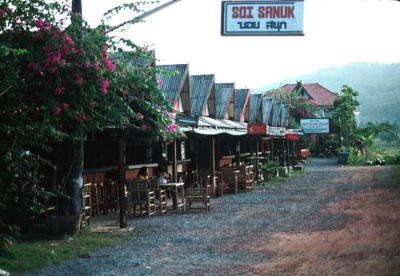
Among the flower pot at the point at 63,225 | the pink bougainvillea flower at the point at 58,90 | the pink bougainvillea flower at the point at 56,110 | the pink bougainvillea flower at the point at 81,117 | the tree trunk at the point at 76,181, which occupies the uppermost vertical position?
the pink bougainvillea flower at the point at 58,90

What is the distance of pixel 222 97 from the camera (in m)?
28.3

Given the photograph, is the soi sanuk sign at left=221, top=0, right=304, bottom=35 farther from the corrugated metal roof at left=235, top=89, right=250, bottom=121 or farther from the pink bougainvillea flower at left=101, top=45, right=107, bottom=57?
the corrugated metal roof at left=235, top=89, right=250, bottom=121

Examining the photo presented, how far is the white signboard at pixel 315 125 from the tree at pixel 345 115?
181 centimetres

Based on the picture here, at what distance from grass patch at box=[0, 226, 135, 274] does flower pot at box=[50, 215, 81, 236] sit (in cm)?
16

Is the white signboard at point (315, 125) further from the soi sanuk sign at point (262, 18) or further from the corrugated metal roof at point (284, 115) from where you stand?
the soi sanuk sign at point (262, 18)

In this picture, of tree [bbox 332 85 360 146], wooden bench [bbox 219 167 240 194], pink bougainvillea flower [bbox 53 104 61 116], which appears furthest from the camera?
tree [bbox 332 85 360 146]

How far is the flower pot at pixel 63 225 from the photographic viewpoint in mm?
9891

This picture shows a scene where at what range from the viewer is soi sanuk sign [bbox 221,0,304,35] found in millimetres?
7883

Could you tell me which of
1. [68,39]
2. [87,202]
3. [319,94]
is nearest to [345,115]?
[319,94]

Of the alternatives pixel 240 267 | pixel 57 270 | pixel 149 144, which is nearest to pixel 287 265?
pixel 240 267

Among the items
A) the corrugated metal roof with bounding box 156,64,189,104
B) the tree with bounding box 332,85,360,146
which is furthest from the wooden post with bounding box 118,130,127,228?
the tree with bounding box 332,85,360,146

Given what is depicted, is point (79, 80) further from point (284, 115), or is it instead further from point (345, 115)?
point (345, 115)

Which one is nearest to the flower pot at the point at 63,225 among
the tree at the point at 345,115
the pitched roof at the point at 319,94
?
the tree at the point at 345,115

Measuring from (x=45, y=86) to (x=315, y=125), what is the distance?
4172cm
